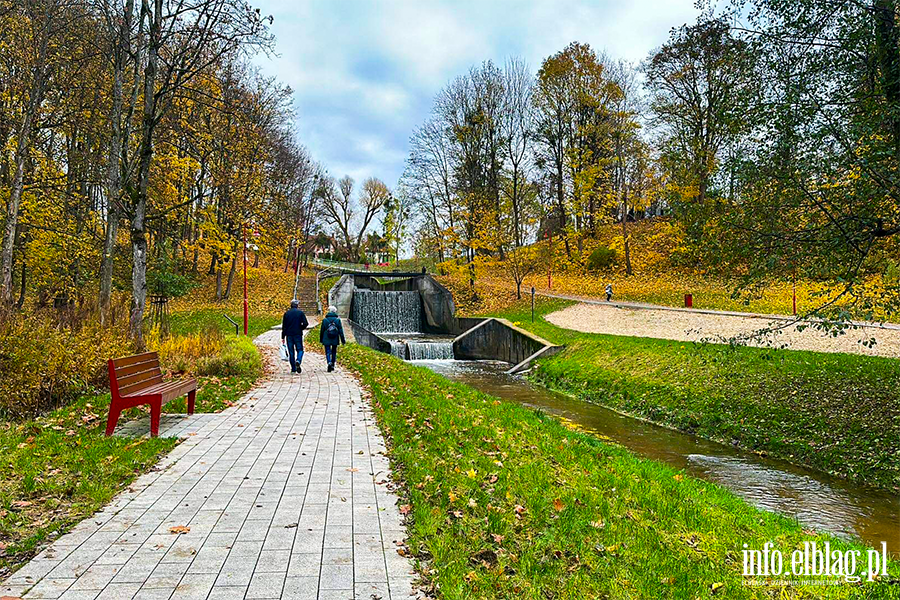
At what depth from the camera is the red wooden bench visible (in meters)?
5.88

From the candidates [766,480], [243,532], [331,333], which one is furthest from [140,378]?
[766,480]

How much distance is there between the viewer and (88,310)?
10.3 metres

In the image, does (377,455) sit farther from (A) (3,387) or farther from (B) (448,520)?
(A) (3,387)

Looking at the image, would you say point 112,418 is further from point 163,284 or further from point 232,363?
point 163,284

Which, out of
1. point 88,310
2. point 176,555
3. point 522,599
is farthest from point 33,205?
point 522,599

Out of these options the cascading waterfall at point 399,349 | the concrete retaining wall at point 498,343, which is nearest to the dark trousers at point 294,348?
the cascading waterfall at point 399,349

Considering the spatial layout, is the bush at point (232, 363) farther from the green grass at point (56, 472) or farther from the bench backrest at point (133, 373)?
the green grass at point (56, 472)

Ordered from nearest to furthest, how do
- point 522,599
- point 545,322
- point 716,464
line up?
point 522,599 → point 716,464 → point 545,322

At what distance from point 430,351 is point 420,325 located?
32.6 feet

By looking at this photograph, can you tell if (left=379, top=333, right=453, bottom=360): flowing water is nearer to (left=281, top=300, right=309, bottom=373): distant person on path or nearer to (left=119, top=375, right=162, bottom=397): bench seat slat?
(left=281, top=300, right=309, bottom=373): distant person on path

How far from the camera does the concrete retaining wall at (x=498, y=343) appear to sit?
67.6 feet

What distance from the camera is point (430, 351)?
23.1 m

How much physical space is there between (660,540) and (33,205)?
1868cm

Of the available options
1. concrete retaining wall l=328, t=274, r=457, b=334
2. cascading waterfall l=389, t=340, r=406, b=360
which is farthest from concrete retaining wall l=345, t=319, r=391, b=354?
concrete retaining wall l=328, t=274, r=457, b=334
